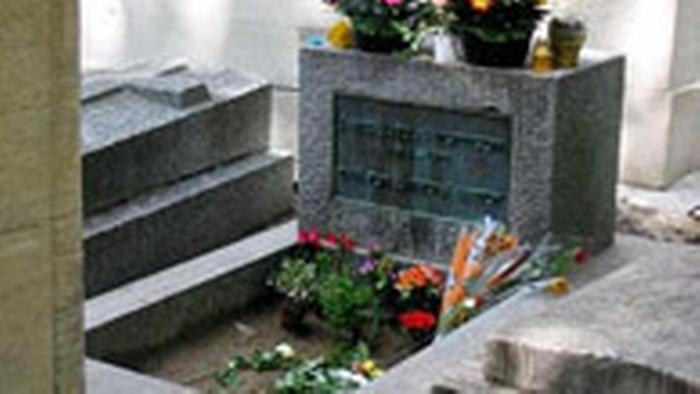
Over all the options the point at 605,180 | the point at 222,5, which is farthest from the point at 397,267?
the point at 222,5

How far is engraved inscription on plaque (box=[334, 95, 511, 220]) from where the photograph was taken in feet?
21.2

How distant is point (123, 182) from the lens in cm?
691

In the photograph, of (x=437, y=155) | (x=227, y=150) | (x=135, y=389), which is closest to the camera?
(x=135, y=389)

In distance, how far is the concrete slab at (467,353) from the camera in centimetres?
432

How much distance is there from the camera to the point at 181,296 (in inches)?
244

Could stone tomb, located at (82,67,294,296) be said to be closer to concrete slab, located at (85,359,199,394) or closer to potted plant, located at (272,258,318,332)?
potted plant, located at (272,258,318,332)

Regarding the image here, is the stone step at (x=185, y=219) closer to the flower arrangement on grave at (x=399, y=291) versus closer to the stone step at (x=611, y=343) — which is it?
the flower arrangement on grave at (x=399, y=291)

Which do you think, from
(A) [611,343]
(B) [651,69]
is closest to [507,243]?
(A) [611,343]

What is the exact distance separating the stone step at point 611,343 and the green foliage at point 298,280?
7.31 feet

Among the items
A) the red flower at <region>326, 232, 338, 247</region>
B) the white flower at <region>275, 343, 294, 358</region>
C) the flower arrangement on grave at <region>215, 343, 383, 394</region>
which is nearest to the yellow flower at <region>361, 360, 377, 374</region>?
the flower arrangement on grave at <region>215, 343, 383, 394</region>

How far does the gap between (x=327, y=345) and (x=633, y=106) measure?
132 inches

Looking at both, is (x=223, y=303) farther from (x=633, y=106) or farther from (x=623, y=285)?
(x=633, y=106)

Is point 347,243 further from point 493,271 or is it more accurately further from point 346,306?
point 493,271

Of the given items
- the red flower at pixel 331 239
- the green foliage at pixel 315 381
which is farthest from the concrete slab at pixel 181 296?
the green foliage at pixel 315 381
